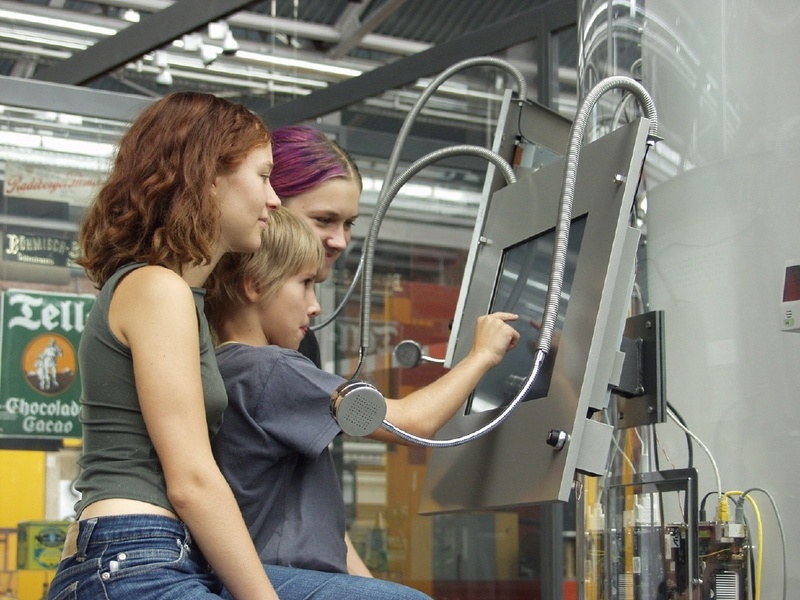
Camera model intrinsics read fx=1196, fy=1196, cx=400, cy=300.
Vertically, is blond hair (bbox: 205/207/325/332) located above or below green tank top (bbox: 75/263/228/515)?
above

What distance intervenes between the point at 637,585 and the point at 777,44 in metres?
1.01

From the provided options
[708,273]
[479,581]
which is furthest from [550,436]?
[479,581]

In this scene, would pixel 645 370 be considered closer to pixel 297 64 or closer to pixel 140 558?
pixel 140 558

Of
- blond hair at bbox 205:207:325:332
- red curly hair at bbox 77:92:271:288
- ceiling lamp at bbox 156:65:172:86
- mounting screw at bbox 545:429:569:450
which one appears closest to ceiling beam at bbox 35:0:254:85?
ceiling lamp at bbox 156:65:172:86

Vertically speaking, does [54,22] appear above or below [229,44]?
above

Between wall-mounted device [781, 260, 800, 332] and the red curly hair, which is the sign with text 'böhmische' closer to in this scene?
the red curly hair

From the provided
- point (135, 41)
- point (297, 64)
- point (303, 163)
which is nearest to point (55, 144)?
point (135, 41)

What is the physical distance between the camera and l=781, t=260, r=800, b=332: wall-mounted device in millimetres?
2002

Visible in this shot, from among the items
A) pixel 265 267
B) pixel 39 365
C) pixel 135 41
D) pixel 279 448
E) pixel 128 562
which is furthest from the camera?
pixel 135 41

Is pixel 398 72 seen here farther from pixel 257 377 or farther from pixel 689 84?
pixel 257 377

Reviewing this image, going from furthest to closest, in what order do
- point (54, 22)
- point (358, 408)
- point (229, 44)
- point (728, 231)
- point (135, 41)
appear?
point (54, 22) < point (229, 44) < point (135, 41) < point (728, 231) < point (358, 408)

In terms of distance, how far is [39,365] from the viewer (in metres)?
4.61

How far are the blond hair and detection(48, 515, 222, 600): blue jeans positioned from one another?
1.69 feet

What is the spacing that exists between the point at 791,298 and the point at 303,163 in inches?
41.0
